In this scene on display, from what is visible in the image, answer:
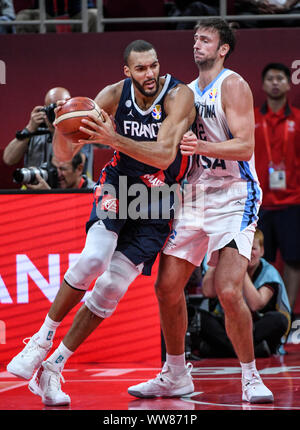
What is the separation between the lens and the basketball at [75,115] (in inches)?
147

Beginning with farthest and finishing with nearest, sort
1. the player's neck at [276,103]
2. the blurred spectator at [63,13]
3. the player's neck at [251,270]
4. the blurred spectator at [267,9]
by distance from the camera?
the blurred spectator at [63,13] < the blurred spectator at [267,9] < the player's neck at [276,103] < the player's neck at [251,270]

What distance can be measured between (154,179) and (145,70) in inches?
25.8

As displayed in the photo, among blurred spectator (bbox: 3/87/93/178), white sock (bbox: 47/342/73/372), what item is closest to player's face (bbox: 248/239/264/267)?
blurred spectator (bbox: 3/87/93/178)

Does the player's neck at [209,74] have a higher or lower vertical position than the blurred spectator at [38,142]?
higher

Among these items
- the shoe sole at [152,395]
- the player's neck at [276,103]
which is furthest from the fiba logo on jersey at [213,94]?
the player's neck at [276,103]

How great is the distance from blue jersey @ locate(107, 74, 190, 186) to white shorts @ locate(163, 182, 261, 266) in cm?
29

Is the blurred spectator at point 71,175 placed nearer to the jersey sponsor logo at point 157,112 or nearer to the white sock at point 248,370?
the jersey sponsor logo at point 157,112

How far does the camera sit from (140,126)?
169 inches

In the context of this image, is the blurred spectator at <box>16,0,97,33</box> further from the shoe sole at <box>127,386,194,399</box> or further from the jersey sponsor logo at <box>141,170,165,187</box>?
the shoe sole at <box>127,386,194,399</box>

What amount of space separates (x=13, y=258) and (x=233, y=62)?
3.59 m

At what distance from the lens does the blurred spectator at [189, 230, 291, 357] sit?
6.02 m

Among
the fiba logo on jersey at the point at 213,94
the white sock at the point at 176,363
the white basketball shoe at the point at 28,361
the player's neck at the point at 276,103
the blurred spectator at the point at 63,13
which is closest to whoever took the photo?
the white basketball shoe at the point at 28,361
